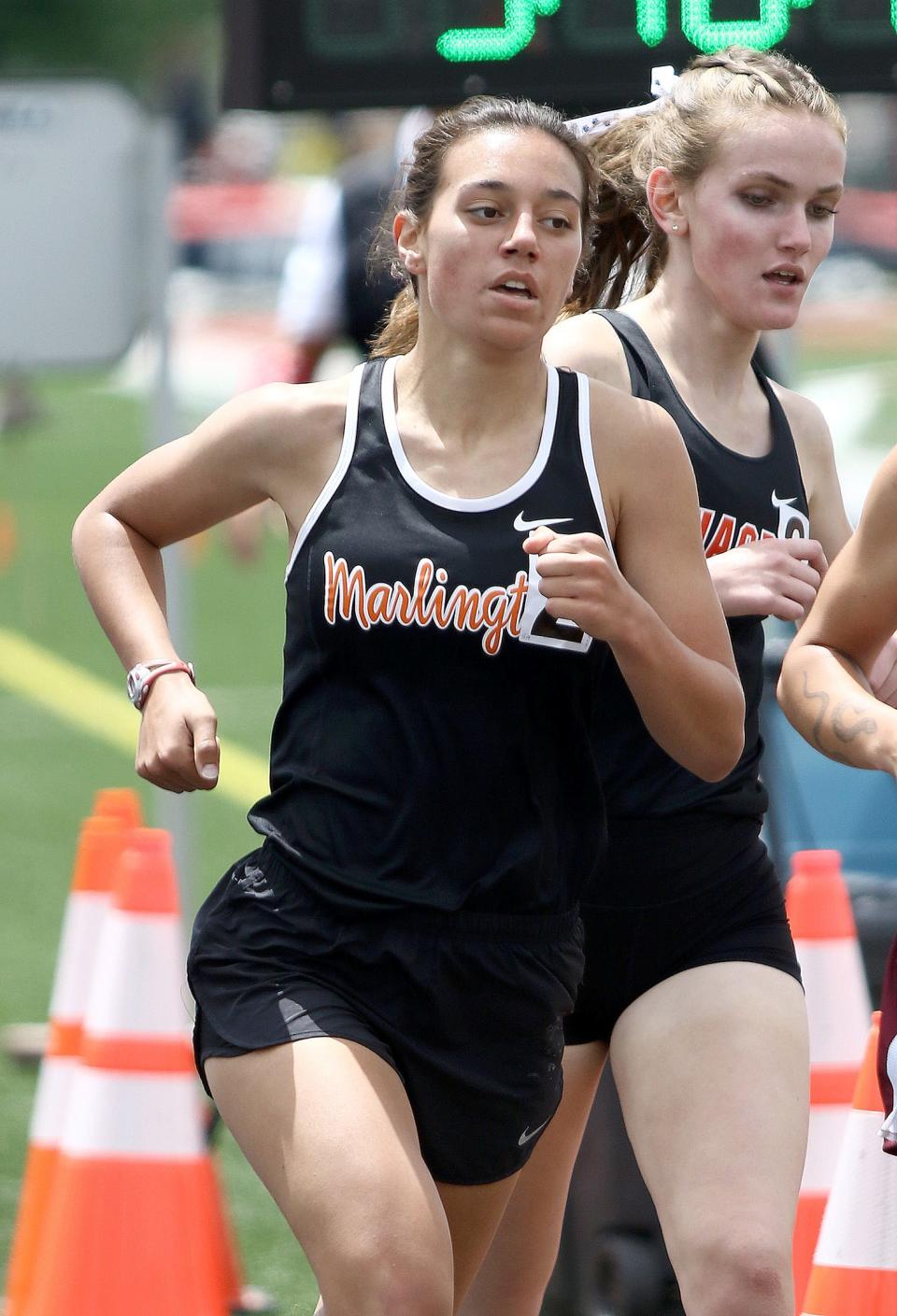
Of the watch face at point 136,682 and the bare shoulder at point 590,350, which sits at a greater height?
the bare shoulder at point 590,350

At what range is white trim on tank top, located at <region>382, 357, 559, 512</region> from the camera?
3053 millimetres

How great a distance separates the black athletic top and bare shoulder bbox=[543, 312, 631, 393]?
450 millimetres

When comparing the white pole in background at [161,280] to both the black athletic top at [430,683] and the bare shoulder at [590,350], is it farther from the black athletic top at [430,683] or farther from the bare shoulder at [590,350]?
the black athletic top at [430,683]

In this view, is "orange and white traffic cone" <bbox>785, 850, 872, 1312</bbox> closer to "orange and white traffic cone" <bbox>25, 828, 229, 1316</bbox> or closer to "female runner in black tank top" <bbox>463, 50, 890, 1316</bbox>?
"female runner in black tank top" <bbox>463, 50, 890, 1316</bbox>

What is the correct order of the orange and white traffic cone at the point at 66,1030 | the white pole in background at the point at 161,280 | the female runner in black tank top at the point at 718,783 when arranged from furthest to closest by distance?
the white pole in background at the point at 161,280 → the orange and white traffic cone at the point at 66,1030 → the female runner in black tank top at the point at 718,783

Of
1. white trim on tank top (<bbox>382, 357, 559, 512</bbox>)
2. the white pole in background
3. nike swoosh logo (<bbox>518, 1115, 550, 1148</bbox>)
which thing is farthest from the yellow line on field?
white trim on tank top (<bbox>382, 357, 559, 512</bbox>)

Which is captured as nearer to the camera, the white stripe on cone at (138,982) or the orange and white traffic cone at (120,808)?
the white stripe on cone at (138,982)

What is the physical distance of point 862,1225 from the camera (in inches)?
145

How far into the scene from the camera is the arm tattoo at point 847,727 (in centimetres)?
304

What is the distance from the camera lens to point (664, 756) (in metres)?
3.52

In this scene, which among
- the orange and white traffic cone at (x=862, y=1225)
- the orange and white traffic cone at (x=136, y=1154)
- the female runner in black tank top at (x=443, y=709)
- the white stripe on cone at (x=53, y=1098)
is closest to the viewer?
the female runner in black tank top at (x=443, y=709)

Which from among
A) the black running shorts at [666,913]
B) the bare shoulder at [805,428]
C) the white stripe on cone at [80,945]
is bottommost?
the white stripe on cone at [80,945]

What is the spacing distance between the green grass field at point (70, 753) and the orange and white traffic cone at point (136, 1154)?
24.4 inches

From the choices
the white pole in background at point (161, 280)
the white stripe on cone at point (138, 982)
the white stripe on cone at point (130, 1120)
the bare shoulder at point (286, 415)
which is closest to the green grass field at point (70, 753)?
the white stripe on cone at point (130, 1120)
